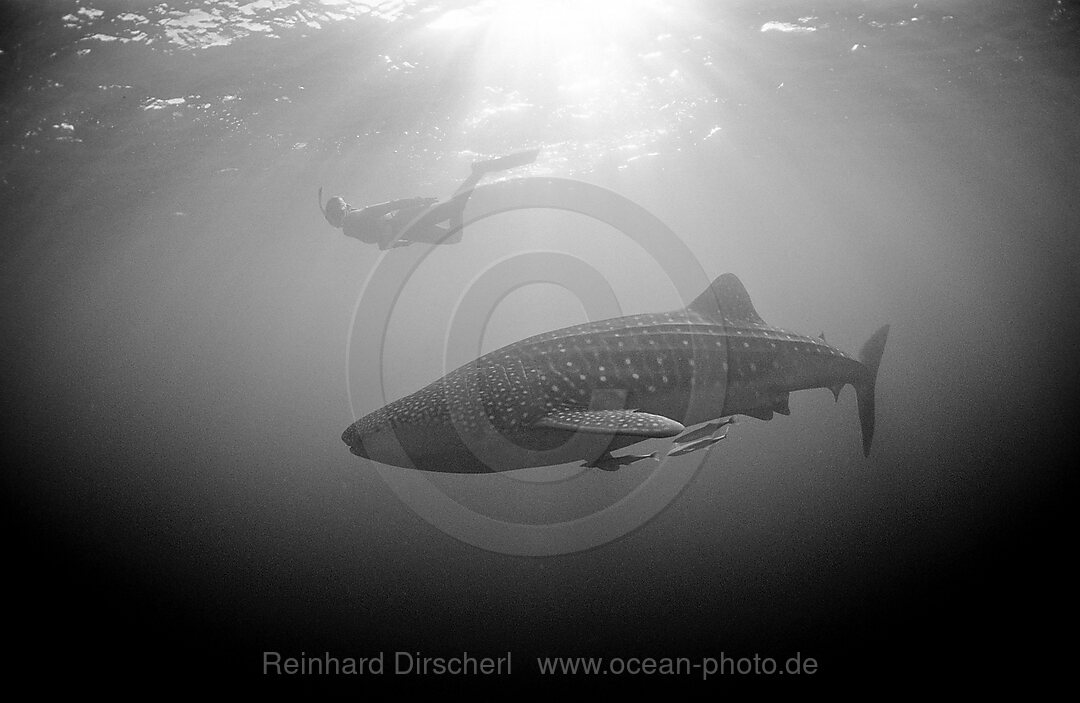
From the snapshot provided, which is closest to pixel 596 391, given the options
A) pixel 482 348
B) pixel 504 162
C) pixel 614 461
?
pixel 614 461

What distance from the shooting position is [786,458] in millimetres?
13211

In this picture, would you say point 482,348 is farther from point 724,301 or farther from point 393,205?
point 724,301

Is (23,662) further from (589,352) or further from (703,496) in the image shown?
(703,496)

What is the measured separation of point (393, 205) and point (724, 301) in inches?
407

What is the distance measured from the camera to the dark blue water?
25.2 ft

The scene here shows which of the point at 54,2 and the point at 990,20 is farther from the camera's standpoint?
the point at 990,20

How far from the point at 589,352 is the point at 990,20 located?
2035 centimetres

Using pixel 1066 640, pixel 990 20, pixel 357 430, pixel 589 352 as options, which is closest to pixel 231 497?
pixel 357 430

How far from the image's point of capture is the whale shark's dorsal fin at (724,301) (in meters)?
5.02

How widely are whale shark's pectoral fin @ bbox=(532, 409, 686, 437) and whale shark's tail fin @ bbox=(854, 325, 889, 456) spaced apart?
11.5ft

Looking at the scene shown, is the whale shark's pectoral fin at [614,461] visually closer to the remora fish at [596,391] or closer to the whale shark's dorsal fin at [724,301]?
the remora fish at [596,391]

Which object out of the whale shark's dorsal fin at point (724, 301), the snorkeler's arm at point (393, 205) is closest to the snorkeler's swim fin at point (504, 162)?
the snorkeler's arm at point (393, 205)

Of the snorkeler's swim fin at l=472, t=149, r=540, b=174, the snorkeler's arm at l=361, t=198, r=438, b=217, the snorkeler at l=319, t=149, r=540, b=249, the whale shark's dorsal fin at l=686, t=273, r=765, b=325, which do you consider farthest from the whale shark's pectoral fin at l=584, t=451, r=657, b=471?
the snorkeler's arm at l=361, t=198, r=438, b=217

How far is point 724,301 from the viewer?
16.6 feet
